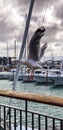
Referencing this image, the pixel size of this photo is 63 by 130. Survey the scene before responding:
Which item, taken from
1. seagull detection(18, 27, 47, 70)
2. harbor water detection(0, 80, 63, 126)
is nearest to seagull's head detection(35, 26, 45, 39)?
seagull detection(18, 27, 47, 70)

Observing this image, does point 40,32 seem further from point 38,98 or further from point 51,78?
point 51,78

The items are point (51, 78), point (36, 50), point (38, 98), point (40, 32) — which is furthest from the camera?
point (51, 78)

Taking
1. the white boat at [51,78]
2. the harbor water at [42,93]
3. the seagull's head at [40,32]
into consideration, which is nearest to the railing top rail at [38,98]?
the seagull's head at [40,32]

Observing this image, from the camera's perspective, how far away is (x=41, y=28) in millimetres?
10312

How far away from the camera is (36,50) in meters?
10.5

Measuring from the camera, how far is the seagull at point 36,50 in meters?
10.3

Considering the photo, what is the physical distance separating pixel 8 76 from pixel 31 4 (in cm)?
6287

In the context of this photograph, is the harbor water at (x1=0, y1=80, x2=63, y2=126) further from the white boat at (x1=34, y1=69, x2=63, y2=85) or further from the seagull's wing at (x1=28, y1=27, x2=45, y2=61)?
the seagull's wing at (x1=28, y1=27, x2=45, y2=61)

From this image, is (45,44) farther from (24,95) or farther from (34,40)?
(24,95)

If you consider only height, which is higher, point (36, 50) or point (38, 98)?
point (36, 50)

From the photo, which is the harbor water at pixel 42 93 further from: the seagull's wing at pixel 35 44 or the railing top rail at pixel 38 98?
the railing top rail at pixel 38 98

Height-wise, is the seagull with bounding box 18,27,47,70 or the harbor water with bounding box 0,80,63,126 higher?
the seagull with bounding box 18,27,47,70

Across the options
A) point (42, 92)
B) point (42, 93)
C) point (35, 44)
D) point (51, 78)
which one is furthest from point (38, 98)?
point (51, 78)

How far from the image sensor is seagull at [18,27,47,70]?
1030cm
